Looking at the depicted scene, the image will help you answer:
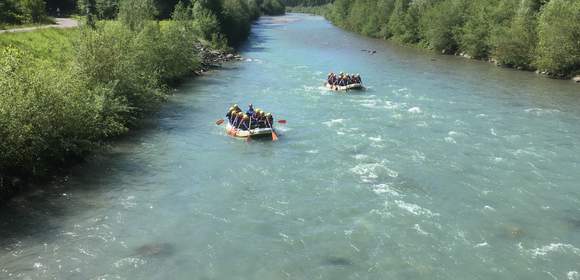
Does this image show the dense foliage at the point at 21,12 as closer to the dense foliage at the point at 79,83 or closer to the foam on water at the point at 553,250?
the dense foliage at the point at 79,83

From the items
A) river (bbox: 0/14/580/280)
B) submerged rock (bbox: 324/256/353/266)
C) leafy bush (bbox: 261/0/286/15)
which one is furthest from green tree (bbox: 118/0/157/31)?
leafy bush (bbox: 261/0/286/15)

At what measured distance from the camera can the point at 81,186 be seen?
2183 cm

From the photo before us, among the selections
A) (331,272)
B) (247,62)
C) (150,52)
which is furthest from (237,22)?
(331,272)

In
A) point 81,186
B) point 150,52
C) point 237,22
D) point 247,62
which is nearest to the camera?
point 81,186

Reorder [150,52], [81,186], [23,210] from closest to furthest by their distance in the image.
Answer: [23,210]
[81,186]
[150,52]

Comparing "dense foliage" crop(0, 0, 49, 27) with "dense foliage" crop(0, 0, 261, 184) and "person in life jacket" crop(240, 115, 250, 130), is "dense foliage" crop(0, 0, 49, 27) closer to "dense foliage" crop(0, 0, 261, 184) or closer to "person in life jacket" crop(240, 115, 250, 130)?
"dense foliage" crop(0, 0, 261, 184)

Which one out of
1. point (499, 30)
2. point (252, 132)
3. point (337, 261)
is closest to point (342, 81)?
point (252, 132)

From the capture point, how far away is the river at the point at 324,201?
16.5 meters

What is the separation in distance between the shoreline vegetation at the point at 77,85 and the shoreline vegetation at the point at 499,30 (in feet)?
105

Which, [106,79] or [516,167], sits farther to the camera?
[106,79]

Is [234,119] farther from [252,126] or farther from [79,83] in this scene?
[79,83]

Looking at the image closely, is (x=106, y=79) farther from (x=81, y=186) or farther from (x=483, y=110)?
(x=483, y=110)

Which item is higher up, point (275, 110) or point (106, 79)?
point (106, 79)

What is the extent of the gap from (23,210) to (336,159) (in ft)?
44.8
